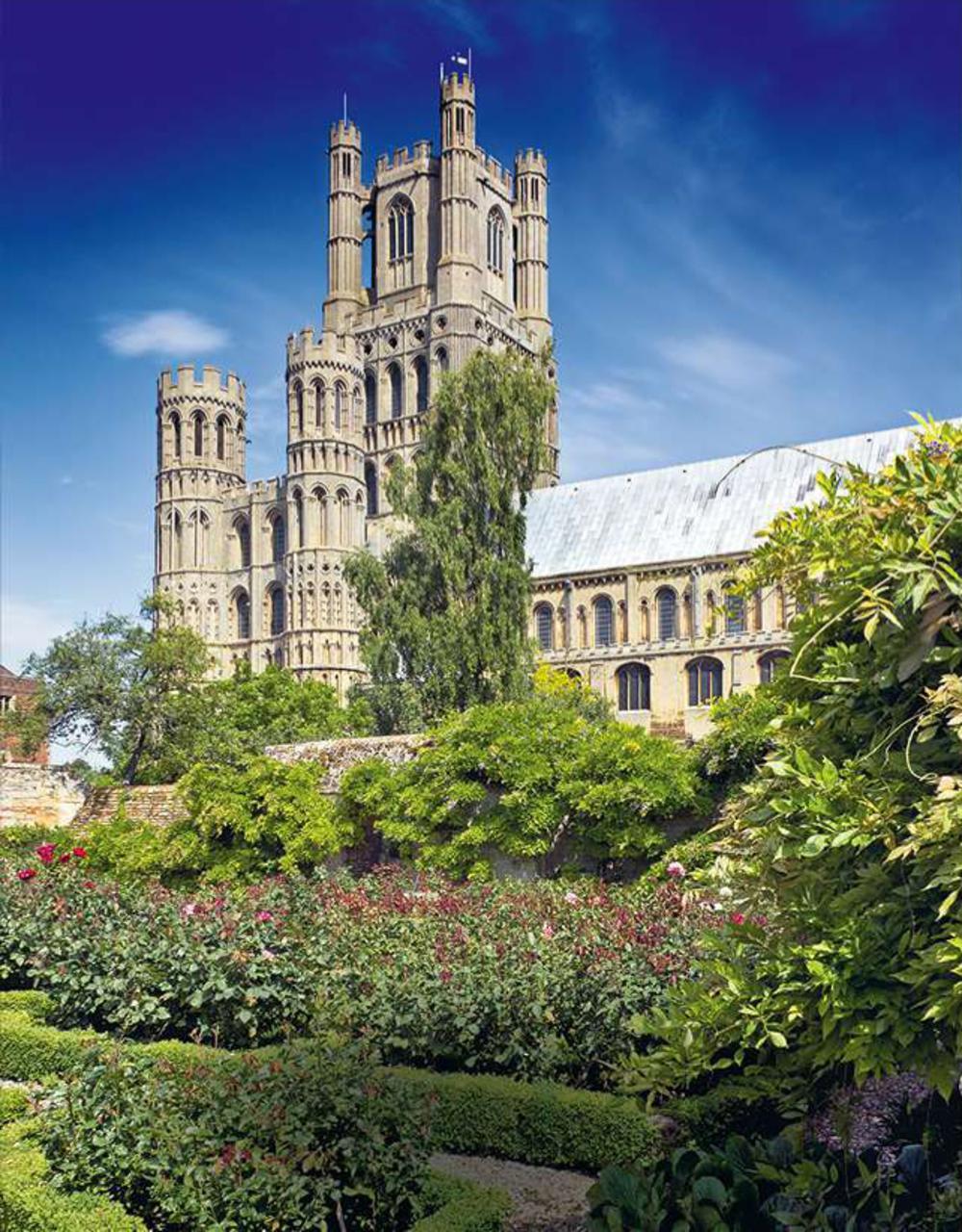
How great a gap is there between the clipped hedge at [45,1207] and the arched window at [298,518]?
54547mm

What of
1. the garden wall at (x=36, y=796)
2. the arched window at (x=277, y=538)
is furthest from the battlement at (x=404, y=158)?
the garden wall at (x=36, y=796)

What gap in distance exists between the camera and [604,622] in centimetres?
5066

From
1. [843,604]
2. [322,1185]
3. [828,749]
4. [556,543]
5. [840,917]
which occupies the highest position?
[556,543]

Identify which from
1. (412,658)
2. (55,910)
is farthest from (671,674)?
(55,910)

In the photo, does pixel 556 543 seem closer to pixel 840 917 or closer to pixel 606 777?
pixel 606 777

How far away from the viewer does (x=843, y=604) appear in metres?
4.02

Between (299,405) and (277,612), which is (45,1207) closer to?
(299,405)

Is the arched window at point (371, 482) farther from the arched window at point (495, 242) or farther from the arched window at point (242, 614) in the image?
the arched window at point (495, 242)

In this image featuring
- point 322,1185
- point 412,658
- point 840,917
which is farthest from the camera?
point 412,658

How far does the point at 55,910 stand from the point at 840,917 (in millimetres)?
10194

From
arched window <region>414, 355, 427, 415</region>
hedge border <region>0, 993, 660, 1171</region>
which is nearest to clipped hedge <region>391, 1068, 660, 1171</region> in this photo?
hedge border <region>0, 993, 660, 1171</region>

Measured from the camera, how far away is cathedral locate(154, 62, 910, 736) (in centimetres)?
4797

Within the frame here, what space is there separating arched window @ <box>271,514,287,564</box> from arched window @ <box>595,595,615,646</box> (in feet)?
64.9

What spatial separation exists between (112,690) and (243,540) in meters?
33.3
